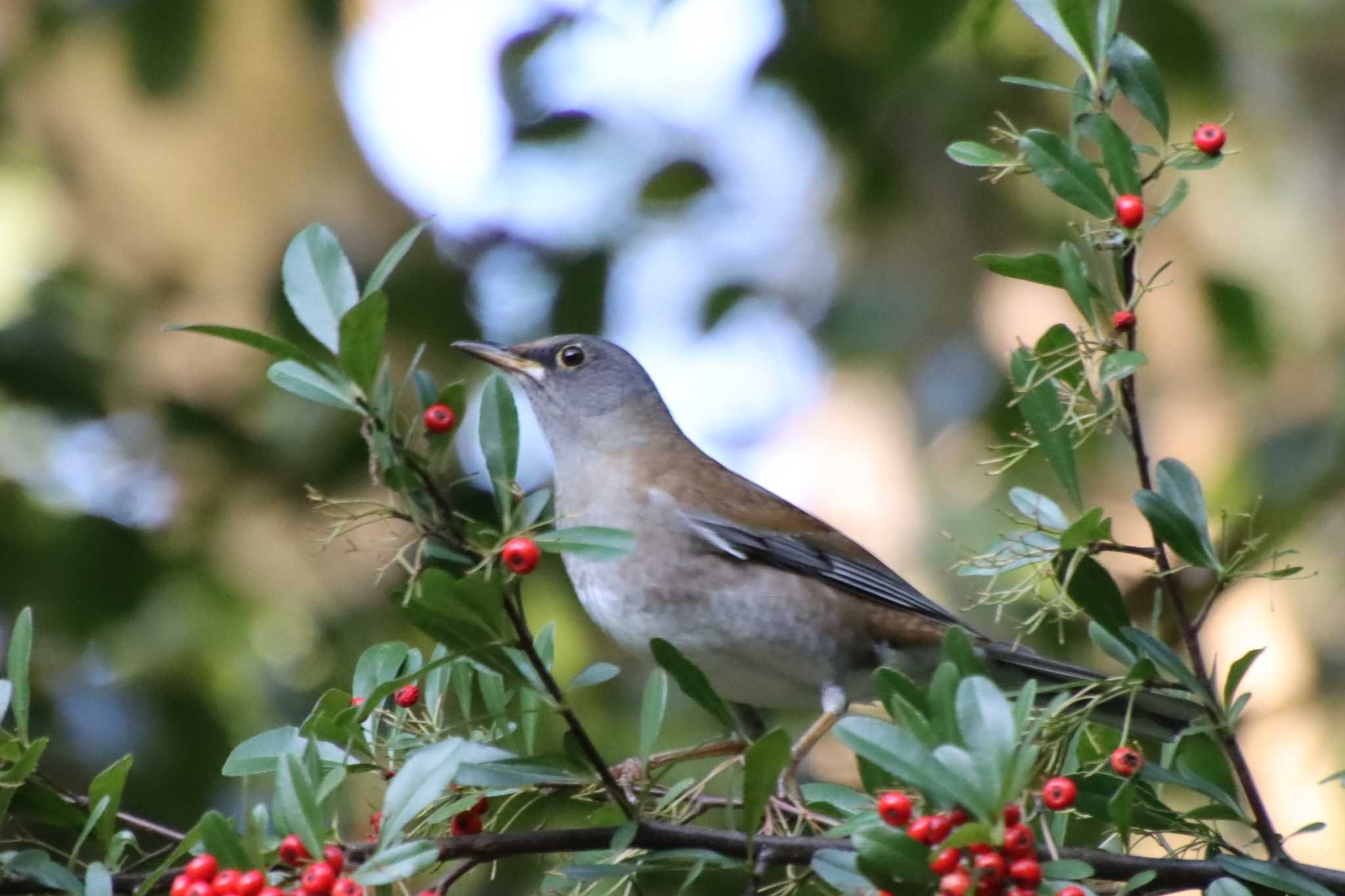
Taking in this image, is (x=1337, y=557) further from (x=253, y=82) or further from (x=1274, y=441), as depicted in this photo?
(x=253, y=82)

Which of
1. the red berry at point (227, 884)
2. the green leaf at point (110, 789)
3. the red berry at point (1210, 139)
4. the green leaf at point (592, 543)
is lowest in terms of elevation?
the green leaf at point (110, 789)

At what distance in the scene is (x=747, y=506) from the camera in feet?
14.4

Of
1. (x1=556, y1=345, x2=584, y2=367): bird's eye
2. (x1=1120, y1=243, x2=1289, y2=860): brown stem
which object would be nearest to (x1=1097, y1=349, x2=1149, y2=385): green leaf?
(x1=1120, y1=243, x2=1289, y2=860): brown stem

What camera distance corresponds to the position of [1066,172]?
2260mm

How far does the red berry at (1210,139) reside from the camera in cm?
225

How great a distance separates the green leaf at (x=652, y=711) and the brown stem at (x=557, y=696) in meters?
0.13

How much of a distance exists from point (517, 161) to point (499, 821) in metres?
3.48

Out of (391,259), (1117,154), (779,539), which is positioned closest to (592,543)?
(391,259)

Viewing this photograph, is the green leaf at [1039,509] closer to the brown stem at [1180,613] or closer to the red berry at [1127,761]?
the brown stem at [1180,613]

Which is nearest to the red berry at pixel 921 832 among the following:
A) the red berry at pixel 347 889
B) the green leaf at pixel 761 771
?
the green leaf at pixel 761 771

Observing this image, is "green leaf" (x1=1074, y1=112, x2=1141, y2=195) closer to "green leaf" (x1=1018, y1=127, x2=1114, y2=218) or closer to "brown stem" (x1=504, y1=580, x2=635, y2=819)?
"green leaf" (x1=1018, y1=127, x2=1114, y2=218)

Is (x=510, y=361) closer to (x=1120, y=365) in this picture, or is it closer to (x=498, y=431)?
(x=498, y=431)

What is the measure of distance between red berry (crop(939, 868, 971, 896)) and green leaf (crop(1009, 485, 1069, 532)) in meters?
0.72

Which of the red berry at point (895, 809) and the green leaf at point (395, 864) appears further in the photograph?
the red berry at point (895, 809)
